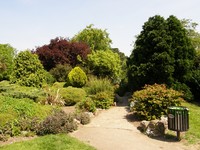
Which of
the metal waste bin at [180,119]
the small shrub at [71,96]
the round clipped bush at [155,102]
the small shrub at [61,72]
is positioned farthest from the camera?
the small shrub at [61,72]

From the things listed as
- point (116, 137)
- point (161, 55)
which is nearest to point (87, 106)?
point (116, 137)

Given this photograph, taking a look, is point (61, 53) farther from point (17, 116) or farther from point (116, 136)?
point (116, 136)

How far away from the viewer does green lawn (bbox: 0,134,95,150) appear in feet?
24.2

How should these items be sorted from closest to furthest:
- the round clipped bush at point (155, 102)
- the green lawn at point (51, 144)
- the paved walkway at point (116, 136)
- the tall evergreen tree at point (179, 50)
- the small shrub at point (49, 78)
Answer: the green lawn at point (51, 144)
the paved walkway at point (116, 136)
the round clipped bush at point (155, 102)
the tall evergreen tree at point (179, 50)
the small shrub at point (49, 78)

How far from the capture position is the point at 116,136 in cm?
877

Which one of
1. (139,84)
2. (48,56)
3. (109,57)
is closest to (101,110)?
(139,84)

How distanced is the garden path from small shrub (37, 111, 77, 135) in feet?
0.95

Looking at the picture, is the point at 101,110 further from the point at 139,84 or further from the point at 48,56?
the point at 48,56

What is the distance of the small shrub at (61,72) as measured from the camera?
19.4m

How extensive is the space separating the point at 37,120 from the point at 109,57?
11166 mm

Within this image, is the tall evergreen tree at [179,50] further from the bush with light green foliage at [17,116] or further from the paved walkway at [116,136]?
the bush with light green foliage at [17,116]

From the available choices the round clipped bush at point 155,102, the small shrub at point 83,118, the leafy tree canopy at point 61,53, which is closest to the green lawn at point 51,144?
the small shrub at point 83,118

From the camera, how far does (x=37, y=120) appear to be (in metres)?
9.19

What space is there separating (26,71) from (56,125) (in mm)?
7990
